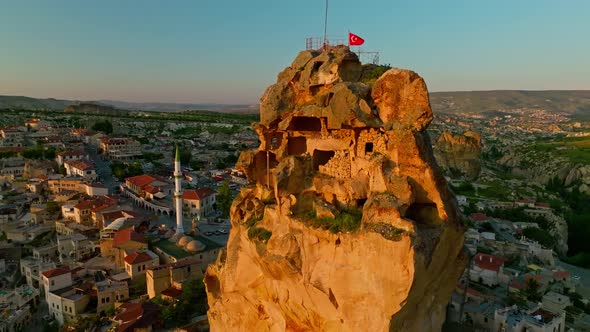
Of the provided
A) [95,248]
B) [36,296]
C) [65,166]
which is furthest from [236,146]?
[36,296]

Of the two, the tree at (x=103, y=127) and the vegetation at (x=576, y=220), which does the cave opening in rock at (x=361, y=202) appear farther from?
the tree at (x=103, y=127)

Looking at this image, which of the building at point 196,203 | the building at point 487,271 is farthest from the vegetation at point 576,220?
the building at point 196,203

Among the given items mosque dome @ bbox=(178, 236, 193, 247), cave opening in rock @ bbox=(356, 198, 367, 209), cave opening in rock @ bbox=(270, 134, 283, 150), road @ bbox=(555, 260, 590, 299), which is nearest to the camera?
cave opening in rock @ bbox=(356, 198, 367, 209)

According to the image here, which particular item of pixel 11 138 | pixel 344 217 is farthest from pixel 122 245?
pixel 11 138

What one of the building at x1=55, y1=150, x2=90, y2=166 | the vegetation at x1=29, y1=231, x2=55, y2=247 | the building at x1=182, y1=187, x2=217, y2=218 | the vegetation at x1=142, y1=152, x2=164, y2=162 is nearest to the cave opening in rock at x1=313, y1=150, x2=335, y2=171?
the vegetation at x1=29, y1=231, x2=55, y2=247

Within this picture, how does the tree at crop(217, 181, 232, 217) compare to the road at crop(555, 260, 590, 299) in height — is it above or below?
above

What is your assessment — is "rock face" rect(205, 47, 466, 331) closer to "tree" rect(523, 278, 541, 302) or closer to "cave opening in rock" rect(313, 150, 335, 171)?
"cave opening in rock" rect(313, 150, 335, 171)
